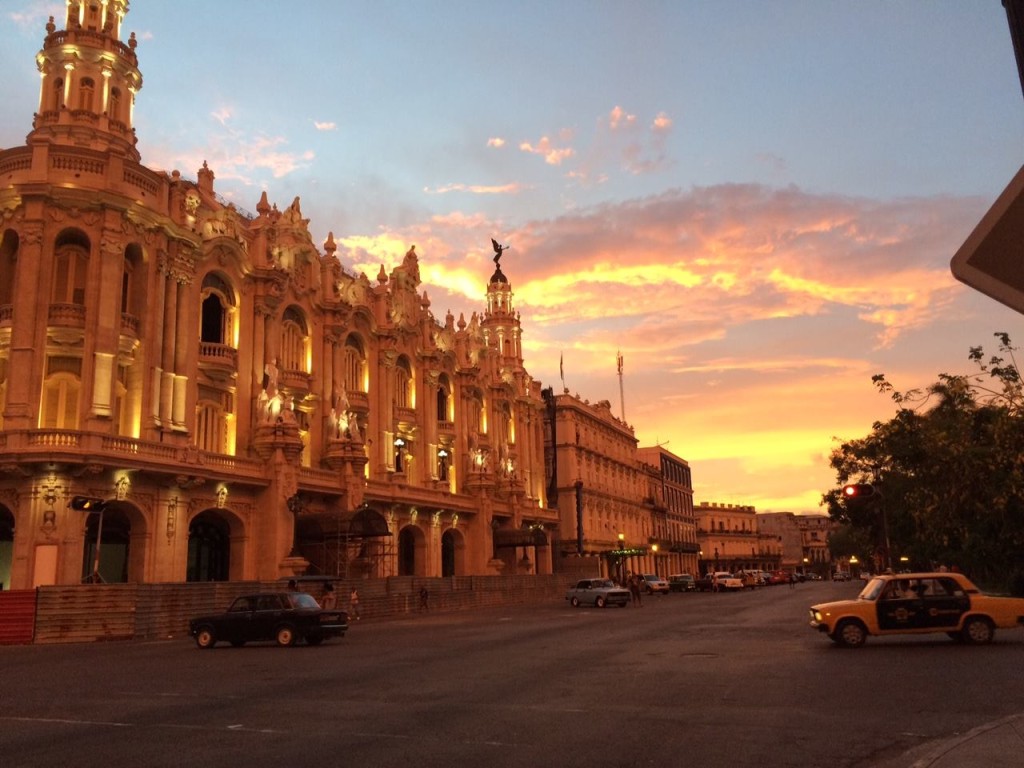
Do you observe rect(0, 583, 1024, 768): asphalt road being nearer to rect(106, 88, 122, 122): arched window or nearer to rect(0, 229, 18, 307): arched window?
rect(0, 229, 18, 307): arched window

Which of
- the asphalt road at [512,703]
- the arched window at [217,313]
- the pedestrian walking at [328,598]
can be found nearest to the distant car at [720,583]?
the pedestrian walking at [328,598]

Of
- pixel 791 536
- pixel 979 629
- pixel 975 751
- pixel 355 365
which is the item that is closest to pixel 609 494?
pixel 355 365

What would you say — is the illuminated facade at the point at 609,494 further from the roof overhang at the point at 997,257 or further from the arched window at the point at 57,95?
the roof overhang at the point at 997,257

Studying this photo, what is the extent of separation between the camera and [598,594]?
144 ft

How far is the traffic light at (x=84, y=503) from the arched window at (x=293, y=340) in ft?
47.3

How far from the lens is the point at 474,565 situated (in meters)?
57.5

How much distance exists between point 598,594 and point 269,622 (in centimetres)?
2456

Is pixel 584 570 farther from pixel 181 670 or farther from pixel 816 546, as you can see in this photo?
pixel 816 546

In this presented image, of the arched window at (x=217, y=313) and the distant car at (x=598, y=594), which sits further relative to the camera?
the distant car at (x=598, y=594)

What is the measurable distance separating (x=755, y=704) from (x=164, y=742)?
7080mm

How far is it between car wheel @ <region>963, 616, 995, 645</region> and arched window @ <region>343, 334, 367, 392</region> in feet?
118

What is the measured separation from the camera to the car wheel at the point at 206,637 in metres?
22.4

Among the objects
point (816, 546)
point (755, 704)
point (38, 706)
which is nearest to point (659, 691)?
point (755, 704)

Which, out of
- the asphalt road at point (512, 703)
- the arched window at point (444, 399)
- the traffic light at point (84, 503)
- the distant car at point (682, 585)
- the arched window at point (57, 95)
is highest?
the arched window at point (57, 95)
